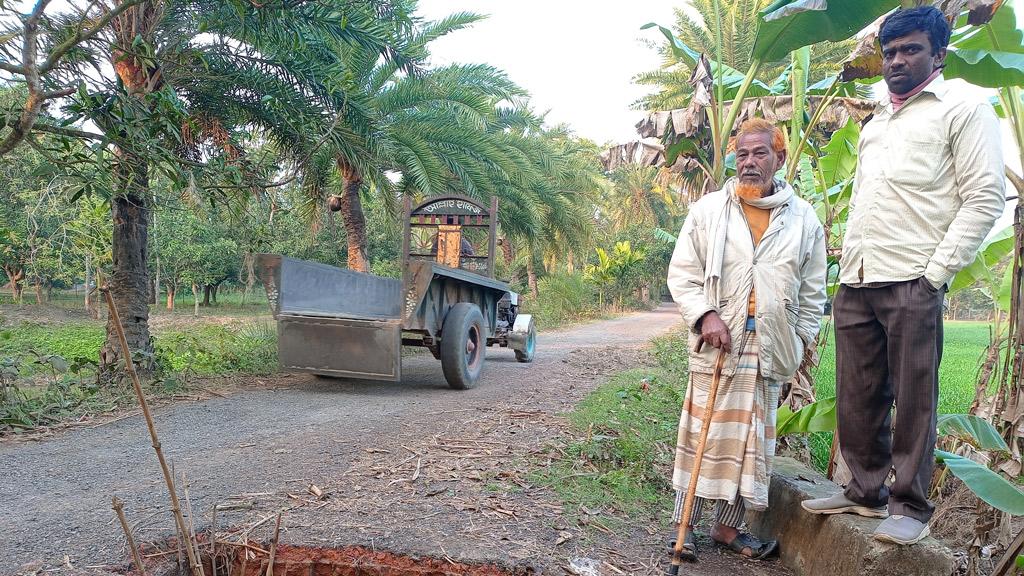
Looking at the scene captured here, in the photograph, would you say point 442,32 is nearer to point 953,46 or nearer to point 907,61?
point 953,46

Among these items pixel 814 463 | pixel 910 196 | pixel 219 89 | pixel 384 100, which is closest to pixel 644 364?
pixel 814 463

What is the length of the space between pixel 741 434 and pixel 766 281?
66 cm

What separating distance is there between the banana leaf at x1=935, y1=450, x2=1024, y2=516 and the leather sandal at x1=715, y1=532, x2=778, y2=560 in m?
0.92

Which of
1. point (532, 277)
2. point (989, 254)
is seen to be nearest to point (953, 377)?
point (989, 254)

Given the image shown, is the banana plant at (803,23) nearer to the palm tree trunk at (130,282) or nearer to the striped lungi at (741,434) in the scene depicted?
the striped lungi at (741,434)

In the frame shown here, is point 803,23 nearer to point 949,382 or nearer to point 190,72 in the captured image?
point 190,72

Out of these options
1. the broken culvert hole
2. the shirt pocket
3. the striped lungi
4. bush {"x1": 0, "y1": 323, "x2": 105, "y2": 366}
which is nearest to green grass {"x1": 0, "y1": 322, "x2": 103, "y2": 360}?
bush {"x1": 0, "y1": 323, "x2": 105, "y2": 366}

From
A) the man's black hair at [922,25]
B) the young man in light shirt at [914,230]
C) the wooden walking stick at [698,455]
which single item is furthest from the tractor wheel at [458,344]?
the man's black hair at [922,25]

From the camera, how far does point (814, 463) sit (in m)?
A: 4.59

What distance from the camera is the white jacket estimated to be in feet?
9.11

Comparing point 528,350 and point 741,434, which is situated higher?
point 741,434

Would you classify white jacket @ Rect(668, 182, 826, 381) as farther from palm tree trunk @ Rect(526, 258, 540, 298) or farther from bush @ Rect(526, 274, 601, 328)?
palm tree trunk @ Rect(526, 258, 540, 298)

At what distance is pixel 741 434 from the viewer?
2801 millimetres

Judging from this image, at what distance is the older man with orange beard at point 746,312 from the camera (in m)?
2.78
